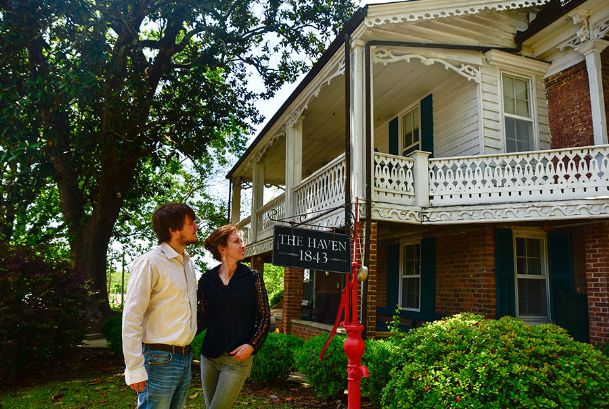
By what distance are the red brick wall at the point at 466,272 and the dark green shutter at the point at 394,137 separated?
283cm

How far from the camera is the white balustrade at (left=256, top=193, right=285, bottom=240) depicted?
12.9 metres

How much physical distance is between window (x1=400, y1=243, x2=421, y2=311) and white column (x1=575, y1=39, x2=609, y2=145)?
14.0 ft

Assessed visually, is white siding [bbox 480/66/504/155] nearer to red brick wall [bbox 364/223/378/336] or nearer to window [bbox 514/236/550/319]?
window [bbox 514/236/550/319]

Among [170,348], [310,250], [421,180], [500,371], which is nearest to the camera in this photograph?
[170,348]

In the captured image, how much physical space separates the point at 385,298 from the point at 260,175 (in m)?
6.19

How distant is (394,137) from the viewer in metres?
12.3

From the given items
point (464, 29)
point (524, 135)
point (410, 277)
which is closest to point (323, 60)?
point (464, 29)

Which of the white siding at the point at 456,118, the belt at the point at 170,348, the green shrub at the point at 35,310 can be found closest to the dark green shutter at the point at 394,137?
the white siding at the point at 456,118

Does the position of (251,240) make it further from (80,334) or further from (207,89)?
(80,334)

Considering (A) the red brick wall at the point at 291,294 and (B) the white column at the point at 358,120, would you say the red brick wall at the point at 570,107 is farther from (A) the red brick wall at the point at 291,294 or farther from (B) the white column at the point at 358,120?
(A) the red brick wall at the point at 291,294

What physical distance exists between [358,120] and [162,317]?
6.25 metres

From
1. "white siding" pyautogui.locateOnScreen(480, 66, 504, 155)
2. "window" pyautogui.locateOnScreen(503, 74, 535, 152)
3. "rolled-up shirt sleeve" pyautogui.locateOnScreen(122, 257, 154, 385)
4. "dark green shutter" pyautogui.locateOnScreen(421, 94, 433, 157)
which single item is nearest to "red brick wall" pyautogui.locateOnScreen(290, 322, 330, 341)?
"dark green shutter" pyautogui.locateOnScreen(421, 94, 433, 157)

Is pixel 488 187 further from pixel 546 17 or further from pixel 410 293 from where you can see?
pixel 546 17

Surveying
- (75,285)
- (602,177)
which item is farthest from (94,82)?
(602,177)
